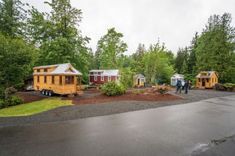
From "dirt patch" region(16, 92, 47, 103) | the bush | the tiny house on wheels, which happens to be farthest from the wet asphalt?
the tiny house on wheels

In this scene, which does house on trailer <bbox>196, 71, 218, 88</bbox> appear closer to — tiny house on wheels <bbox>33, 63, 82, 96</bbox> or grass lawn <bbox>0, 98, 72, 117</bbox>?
tiny house on wheels <bbox>33, 63, 82, 96</bbox>

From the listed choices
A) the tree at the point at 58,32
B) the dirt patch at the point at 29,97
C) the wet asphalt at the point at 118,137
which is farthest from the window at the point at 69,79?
the wet asphalt at the point at 118,137

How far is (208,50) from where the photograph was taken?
4344 cm

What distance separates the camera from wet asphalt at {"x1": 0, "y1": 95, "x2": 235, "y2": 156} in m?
5.56

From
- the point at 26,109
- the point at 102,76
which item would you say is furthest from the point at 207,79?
the point at 26,109

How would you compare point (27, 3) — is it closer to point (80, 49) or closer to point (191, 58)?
point (80, 49)

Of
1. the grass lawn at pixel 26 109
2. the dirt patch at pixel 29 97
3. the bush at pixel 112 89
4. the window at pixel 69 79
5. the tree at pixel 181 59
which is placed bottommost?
the grass lawn at pixel 26 109

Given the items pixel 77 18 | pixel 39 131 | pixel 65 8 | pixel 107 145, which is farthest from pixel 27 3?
pixel 107 145

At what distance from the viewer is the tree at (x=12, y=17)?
87.9ft

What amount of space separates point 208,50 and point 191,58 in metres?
8.55

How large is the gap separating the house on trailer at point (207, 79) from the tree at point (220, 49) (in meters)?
4.35

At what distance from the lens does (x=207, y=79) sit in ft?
123

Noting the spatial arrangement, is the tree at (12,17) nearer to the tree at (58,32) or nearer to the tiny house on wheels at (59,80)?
the tree at (58,32)

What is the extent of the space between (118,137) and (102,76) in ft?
109
